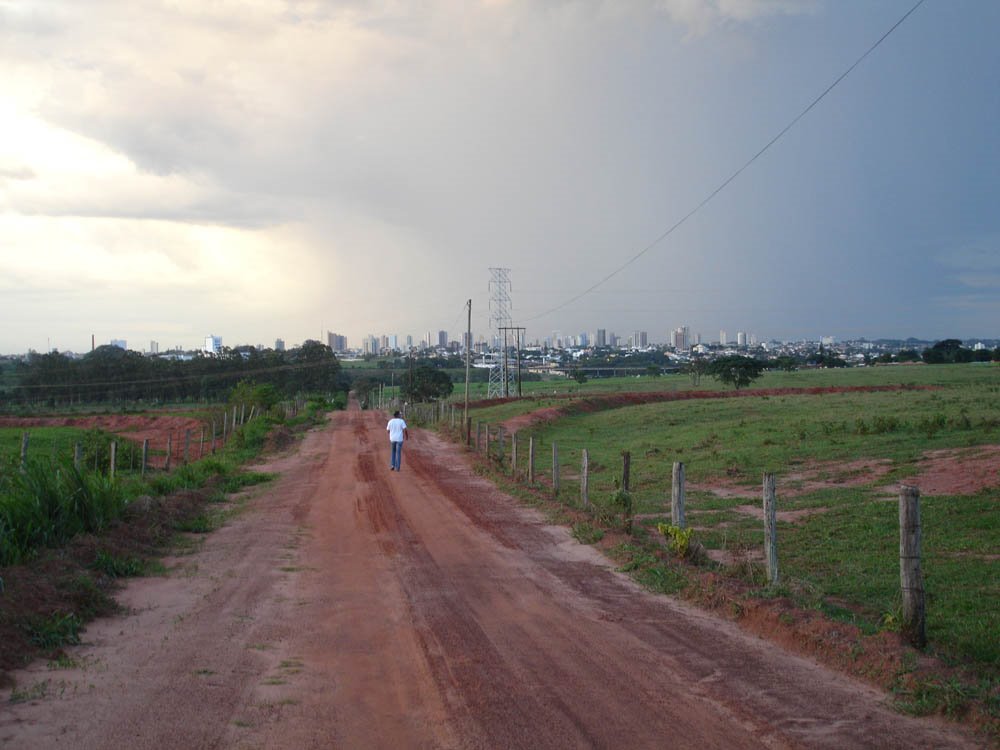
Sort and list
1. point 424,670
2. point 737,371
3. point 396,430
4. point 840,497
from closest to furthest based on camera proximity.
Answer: point 424,670
point 840,497
point 396,430
point 737,371

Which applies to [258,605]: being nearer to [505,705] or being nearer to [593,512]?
[505,705]

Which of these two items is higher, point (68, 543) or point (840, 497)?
point (68, 543)

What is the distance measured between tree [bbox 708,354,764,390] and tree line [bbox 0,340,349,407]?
47.5m

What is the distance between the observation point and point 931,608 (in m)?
9.41

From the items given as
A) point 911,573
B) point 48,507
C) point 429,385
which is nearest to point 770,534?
point 911,573

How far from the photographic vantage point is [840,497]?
57.3 feet

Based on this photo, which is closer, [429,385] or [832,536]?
[832,536]

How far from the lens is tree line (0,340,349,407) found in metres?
93.2

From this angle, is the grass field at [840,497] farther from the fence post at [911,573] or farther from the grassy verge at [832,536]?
the fence post at [911,573]

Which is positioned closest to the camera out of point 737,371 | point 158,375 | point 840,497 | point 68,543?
point 68,543

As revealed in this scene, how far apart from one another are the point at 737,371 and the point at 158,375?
71.6 meters

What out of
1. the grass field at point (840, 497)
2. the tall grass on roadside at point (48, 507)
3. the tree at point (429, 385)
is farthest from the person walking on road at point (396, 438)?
the tree at point (429, 385)

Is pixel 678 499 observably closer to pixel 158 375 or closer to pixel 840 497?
pixel 840 497

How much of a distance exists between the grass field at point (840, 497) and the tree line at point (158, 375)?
66454mm
